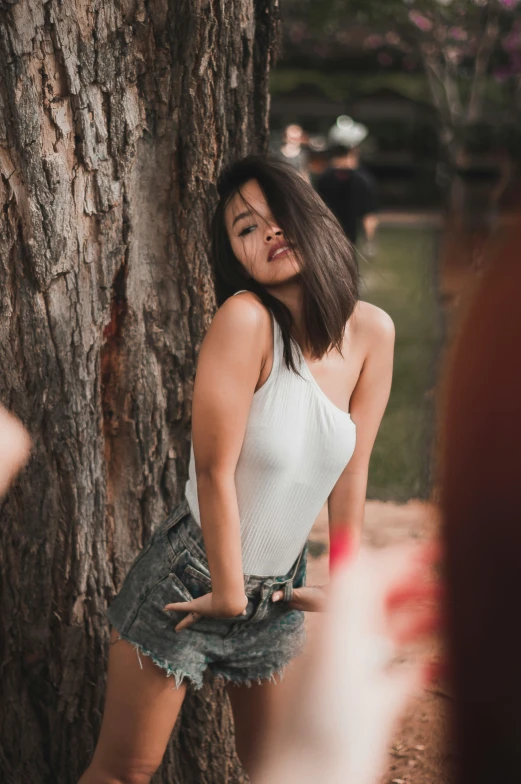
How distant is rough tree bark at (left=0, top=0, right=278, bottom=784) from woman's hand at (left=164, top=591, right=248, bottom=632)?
1.75 ft

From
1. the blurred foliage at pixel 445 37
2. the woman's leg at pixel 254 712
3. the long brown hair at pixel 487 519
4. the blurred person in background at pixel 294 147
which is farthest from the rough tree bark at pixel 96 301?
the blurred foliage at pixel 445 37

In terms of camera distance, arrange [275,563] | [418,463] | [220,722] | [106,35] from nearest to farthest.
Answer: [275,563]
[106,35]
[220,722]
[418,463]

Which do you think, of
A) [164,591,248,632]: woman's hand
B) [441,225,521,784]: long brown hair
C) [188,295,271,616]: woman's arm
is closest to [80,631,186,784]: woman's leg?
[164,591,248,632]: woman's hand

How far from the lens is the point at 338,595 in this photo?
1.82m

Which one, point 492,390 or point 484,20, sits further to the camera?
point 484,20

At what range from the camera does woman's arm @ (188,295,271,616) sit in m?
1.56

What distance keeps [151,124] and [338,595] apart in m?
1.20

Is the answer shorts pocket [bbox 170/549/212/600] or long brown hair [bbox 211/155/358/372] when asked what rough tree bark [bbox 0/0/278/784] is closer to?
long brown hair [bbox 211/155/358/372]

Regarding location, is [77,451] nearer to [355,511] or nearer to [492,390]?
[355,511]

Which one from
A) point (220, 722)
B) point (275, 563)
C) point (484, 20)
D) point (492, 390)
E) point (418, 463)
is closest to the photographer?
point (492, 390)

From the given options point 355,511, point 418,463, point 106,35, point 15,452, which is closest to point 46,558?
point 15,452

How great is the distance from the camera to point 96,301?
200cm

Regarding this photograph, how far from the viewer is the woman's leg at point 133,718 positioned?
1734 mm

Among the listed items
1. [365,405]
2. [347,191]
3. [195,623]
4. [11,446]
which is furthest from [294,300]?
[347,191]
